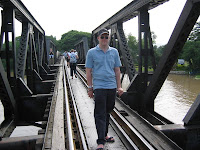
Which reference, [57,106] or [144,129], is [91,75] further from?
[57,106]

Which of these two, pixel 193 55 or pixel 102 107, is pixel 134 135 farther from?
pixel 193 55

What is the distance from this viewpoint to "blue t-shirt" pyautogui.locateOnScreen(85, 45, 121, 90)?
328cm

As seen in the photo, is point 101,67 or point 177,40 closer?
point 101,67

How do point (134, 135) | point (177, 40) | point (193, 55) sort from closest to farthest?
1. point (134, 135)
2. point (177, 40)
3. point (193, 55)

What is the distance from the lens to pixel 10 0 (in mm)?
5867

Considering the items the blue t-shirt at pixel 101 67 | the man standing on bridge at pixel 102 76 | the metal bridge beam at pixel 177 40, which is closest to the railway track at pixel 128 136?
the man standing on bridge at pixel 102 76

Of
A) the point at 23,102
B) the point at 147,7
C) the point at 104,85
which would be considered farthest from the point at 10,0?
the point at 104,85

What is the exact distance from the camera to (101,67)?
130 inches

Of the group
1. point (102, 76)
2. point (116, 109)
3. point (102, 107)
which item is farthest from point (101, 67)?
point (116, 109)

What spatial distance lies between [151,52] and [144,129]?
3093 mm

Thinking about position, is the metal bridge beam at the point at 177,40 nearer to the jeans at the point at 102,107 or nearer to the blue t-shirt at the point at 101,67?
the blue t-shirt at the point at 101,67

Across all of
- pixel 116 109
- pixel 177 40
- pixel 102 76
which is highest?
pixel 177 40

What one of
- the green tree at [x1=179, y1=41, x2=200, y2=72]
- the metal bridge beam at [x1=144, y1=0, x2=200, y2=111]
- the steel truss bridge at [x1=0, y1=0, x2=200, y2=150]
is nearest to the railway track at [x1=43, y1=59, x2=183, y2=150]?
the steel truss bridge at [x1=0, y1=0, x2=200, y2=150]

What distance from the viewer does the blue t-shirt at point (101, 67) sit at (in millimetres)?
3276
